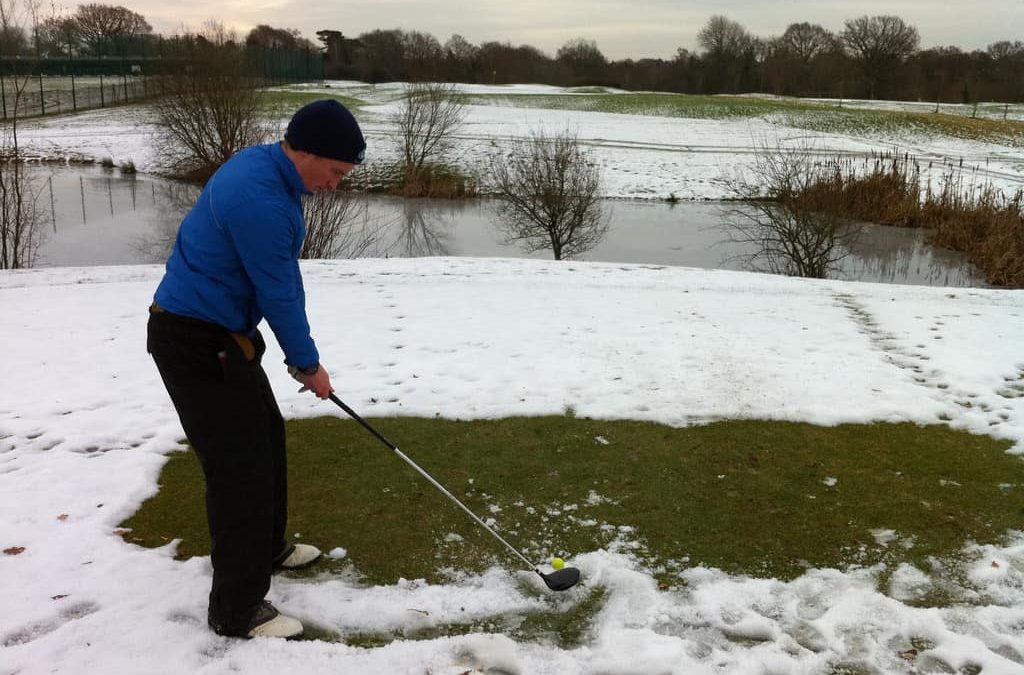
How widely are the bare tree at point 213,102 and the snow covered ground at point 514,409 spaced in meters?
14.4

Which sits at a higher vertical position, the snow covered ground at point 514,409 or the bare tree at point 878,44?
the bare tree at point 878,44

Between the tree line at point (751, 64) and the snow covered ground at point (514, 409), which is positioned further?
the tree line at point (751, 64)

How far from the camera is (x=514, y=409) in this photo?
5.94m

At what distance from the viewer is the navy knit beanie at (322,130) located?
9.63 ft

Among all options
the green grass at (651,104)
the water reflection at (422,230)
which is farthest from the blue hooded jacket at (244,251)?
the green grass at (651,104)

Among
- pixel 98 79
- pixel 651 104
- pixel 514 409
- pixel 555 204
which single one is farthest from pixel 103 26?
pixel 514 409

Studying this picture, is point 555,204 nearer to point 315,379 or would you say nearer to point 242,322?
point 315,379

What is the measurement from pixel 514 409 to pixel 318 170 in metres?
3.26

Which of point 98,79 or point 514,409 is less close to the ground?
point 98,79

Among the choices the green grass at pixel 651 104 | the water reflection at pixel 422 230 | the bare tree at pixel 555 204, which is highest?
the green grass at pixel 651 104

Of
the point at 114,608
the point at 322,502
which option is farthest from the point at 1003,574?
the point at 114,608

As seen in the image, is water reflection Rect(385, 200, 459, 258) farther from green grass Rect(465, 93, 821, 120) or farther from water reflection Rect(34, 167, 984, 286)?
green grass Rect(465, 93, 821, 120)

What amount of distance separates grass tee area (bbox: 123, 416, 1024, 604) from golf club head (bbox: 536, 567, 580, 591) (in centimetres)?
27

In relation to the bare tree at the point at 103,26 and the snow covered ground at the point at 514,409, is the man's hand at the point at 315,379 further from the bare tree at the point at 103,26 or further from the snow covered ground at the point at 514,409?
the bare tree at the point at 103,26
